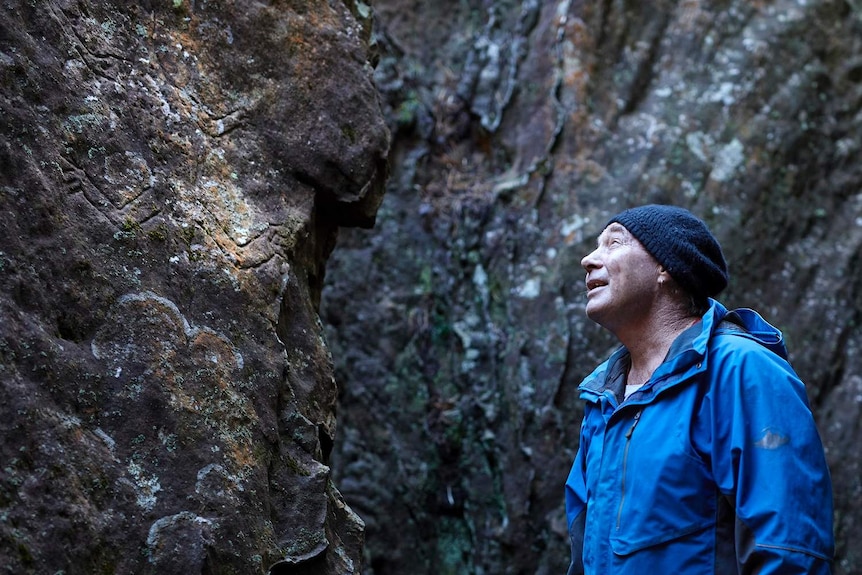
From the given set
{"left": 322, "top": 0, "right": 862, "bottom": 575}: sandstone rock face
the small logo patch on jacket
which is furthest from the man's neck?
{"left": 322, "top": 0, "right": 862, "bottom": 575}: sandstone rock face

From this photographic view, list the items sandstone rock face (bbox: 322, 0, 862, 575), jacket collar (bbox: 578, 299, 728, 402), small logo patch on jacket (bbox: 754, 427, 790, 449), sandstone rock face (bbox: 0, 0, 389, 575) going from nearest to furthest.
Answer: sandstone rock face (bbox: 0, 0, 389, 575) < small logo patch on jacket (bbox: 754, 427, 790, 449) < jacket collar (bbox: 578, 299, 728, 402) < sandstone rock face (bbox: 322, 0, 862, 575)

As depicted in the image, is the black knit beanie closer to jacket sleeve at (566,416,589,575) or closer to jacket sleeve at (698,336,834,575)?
jacket sleeve at (698,336,834,575)

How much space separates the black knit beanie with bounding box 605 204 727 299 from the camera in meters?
2.10

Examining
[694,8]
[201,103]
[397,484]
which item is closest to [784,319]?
[694,8]

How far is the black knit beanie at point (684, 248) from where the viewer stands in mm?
2096

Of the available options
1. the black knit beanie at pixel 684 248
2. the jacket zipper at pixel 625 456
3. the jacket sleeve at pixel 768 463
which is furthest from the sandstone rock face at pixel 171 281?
A: the jacket sleeve at pixel 768 463

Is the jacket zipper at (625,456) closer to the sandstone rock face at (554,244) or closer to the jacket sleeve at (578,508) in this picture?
the jacket sleeve at (578,508)

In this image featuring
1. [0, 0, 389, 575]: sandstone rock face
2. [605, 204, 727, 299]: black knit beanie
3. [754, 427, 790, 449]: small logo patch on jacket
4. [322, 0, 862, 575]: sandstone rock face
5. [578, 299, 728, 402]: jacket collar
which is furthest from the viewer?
[322, 0, 862, 575]: sandstone rock face

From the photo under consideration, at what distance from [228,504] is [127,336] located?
A: 1.51 feet

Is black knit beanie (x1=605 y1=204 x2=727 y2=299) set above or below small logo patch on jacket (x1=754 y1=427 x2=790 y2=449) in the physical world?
above

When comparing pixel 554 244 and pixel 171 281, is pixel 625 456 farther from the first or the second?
pixel 554 244

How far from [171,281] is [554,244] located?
8.85ft

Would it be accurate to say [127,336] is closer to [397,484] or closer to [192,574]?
[192,574]

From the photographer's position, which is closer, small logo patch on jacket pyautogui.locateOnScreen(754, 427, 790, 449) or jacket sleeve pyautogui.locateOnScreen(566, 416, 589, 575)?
small logo patch on jacket pyautogui.locateOnScreen(754, 427, 790, 449)
